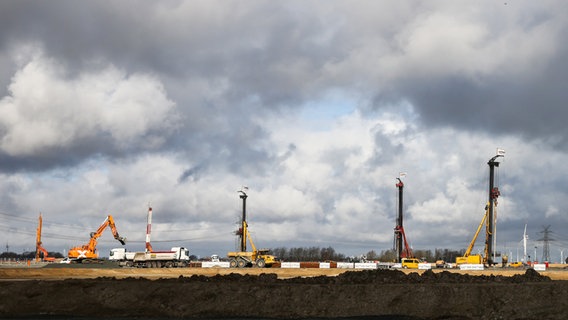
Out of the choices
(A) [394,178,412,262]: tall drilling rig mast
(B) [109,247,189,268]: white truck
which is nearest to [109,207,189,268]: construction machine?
(B) [109,247,189,268]: white truck

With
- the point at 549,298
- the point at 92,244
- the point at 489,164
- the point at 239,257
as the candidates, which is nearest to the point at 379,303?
the point at 549,298

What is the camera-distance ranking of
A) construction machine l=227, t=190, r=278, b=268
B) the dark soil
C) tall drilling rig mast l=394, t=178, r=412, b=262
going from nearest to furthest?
1. the dark soil
2. construction machine l=227, t=190, r=278, b=268
3. tall drilling rig mast l=394, t=178, r=412, b=262

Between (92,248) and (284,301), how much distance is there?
270 ft

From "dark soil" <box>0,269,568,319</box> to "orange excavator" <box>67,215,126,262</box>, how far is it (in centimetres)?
7021

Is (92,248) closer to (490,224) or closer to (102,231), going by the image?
(102,231)

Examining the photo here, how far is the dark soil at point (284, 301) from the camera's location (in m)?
33.5

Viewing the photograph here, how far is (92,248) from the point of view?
108m

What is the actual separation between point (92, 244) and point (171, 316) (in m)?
80.1

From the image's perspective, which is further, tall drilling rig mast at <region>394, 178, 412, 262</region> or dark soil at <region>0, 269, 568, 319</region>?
tall drilling rig mast at <region>394, 178, 412, 262</region>

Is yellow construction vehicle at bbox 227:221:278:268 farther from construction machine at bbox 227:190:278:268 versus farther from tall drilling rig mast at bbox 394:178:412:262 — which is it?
tall drilling rig mast at bbox 394:178:412:262

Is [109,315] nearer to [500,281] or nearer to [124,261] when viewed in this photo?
[500,281]

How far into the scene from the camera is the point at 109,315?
35312 mm

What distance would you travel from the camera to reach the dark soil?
3350 centimetres

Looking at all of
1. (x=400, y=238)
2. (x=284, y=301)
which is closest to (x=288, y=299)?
(x=284, y=301)
